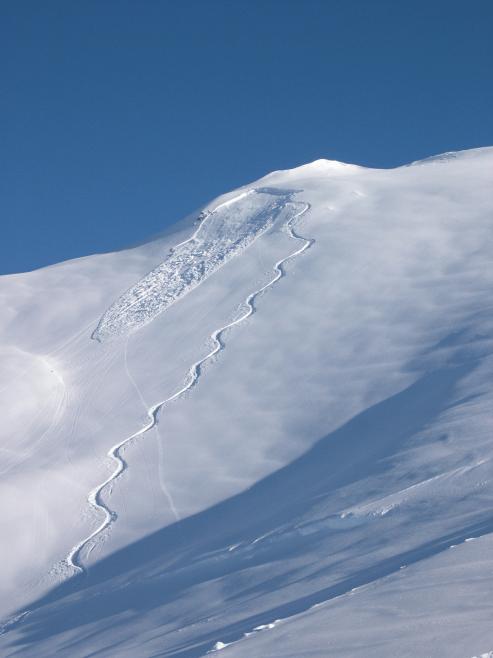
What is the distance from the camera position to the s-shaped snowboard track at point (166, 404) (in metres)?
14.7

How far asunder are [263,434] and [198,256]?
35.0 feet

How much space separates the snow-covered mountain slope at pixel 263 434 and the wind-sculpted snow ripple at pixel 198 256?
88mm

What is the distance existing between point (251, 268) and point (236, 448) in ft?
29.0

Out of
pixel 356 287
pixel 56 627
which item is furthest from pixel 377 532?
pixel 356 287

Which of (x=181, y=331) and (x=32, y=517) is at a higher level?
(x=181, y=331)

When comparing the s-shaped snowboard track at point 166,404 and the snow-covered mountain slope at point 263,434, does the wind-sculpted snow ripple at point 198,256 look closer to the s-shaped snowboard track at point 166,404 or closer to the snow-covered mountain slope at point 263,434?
the snow-covered mountain slope at point 263,434

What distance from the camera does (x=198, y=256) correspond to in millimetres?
26297

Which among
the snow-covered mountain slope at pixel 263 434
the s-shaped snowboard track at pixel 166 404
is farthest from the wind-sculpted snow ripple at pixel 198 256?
the s-shaped snowboard track at pixel 166 404

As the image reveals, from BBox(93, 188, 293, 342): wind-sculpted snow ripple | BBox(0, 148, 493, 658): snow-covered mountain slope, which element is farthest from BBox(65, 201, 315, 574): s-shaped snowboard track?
BBox(93, 188, 293, 342): wind-sculpted snow ripple

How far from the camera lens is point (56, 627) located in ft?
39.9

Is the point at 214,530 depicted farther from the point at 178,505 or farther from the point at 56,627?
the point at 56,627

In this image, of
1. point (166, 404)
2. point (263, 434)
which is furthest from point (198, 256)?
point (263, 434)

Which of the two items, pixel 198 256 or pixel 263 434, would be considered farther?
pixel 198 256

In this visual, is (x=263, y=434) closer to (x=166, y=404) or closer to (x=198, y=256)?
(x=166, y=404)
